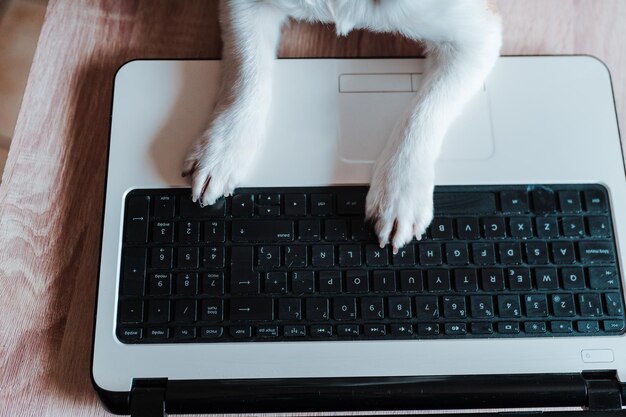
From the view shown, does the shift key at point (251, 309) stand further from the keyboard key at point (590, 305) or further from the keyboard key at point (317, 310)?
the keyboard key at point (590, 305)

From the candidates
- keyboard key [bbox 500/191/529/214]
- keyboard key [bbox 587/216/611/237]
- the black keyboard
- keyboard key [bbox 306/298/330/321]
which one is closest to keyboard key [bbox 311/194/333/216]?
the black keyboard

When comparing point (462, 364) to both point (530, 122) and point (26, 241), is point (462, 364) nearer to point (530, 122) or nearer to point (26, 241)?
point (530, 122)

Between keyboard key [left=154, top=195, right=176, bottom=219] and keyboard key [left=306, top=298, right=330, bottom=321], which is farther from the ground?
keyboard key [left=154, top=195, right=176, bottom=219]

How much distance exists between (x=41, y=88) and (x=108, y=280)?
0.28 meters

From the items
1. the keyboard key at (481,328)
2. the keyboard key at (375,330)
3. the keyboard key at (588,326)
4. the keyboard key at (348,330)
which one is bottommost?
the keyboard key at (348,330)

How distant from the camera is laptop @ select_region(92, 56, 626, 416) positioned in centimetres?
67

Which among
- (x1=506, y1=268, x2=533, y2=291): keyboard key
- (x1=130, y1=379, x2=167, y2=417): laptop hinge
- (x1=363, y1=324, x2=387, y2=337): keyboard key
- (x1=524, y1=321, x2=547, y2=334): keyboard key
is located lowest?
(x1=130, y1=379, x2=167, y2=417): laptop hinge

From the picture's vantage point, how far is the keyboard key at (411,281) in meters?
0.69

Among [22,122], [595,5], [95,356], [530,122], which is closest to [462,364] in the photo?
[530,122]

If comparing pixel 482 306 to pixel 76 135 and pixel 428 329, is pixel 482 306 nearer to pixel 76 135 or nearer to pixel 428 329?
pixel 428 329

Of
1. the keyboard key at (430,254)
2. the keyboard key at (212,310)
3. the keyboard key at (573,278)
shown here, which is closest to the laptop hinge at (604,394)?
the keyboard key at (573,278)

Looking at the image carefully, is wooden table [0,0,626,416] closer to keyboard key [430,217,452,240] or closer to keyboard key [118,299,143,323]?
keyboard key [118,299,143,323]

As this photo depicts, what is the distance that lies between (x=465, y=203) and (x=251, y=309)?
278 millimetres

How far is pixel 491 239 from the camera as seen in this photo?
70cm
